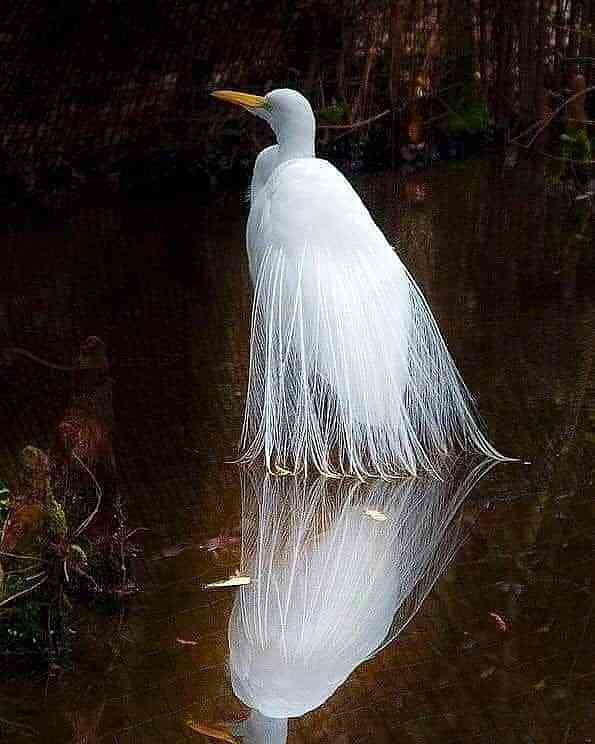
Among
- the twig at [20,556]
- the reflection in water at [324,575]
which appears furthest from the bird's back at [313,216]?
the twig at [20,556]

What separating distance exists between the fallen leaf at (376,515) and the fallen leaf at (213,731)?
3.88 ft

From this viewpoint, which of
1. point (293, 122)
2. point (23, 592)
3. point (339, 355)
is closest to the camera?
point (23, 592)

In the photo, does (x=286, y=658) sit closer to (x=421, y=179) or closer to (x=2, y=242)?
(x=2, y=242)

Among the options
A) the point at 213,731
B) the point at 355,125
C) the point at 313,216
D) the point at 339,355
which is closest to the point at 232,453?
the point at 339,355

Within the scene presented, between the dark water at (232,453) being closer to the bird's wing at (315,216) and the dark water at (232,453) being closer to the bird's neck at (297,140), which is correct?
the bird's wing at (315,216)

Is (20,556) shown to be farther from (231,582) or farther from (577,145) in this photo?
(577,145)

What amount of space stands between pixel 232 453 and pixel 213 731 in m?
1.69

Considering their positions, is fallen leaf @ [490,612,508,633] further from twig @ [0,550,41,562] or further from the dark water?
twig @ [0,550,41,562]

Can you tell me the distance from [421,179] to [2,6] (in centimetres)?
301

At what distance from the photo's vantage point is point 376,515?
386 cm

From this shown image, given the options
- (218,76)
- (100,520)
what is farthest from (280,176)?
(218,76)

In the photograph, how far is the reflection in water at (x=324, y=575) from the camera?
300 centimetres

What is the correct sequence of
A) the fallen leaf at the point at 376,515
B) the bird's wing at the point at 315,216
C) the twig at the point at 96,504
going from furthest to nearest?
the bird's wing at the point at 315,216 → the fallen leaf at the point at 376,515 → the twig at the point at 96,504

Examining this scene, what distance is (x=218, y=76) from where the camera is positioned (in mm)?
9461
